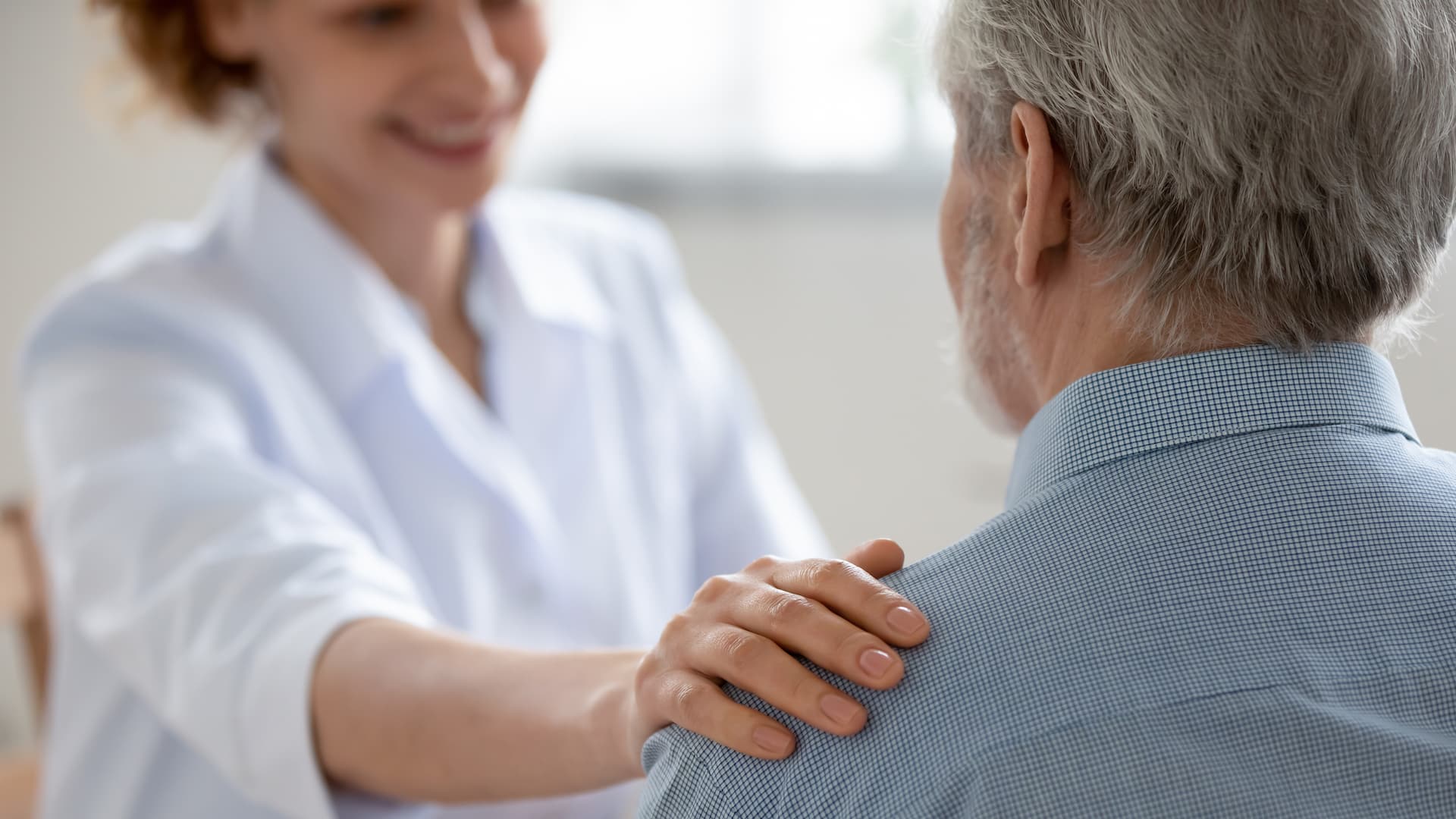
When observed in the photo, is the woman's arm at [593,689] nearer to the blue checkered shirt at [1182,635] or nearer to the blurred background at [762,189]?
the blue checkered shirt at [1182,635]

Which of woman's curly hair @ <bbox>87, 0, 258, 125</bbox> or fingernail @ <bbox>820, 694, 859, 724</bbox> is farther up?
woman's curly hair @ <bbox>87, 0, 258, 125</bbox>

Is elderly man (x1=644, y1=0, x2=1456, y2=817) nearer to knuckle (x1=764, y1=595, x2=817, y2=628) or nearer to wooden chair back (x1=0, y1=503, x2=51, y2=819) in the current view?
knuckle (x1=764, y1=595, x2=817, y2=628)

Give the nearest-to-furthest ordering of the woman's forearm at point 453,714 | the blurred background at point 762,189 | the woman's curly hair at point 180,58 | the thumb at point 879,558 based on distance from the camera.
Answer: the thumb at point 879,558
the woman's forearm at point 453,714
the woman's curly hair at point 180,58
the blurred background at point 762,189

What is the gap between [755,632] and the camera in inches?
28.5

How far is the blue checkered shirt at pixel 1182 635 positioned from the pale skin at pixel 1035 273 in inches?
1.6

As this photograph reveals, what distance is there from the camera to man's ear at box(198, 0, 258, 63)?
140 cm

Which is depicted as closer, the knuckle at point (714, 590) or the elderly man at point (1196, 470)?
the elderly man at point (1196, 470)

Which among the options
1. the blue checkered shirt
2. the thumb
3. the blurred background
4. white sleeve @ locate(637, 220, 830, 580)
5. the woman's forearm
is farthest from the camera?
the blurred background

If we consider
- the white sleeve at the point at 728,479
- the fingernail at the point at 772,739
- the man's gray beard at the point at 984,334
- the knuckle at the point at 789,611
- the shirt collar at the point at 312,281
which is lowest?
the white sleeve at the point at 728,479

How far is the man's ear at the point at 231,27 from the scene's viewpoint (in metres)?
1.40

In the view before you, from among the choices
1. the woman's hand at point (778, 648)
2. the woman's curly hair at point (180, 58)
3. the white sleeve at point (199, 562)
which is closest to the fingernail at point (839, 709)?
the woman's hand at point (778, 648)

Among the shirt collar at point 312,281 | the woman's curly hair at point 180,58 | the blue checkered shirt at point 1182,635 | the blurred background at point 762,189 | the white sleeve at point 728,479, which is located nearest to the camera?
the blue checkered shirt at point 1182,635

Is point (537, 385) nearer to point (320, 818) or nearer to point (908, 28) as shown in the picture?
point (320, 818)

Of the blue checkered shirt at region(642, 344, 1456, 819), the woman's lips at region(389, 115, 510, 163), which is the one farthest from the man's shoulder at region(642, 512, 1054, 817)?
the woman's lips at region(389, 115, 510, 163)
